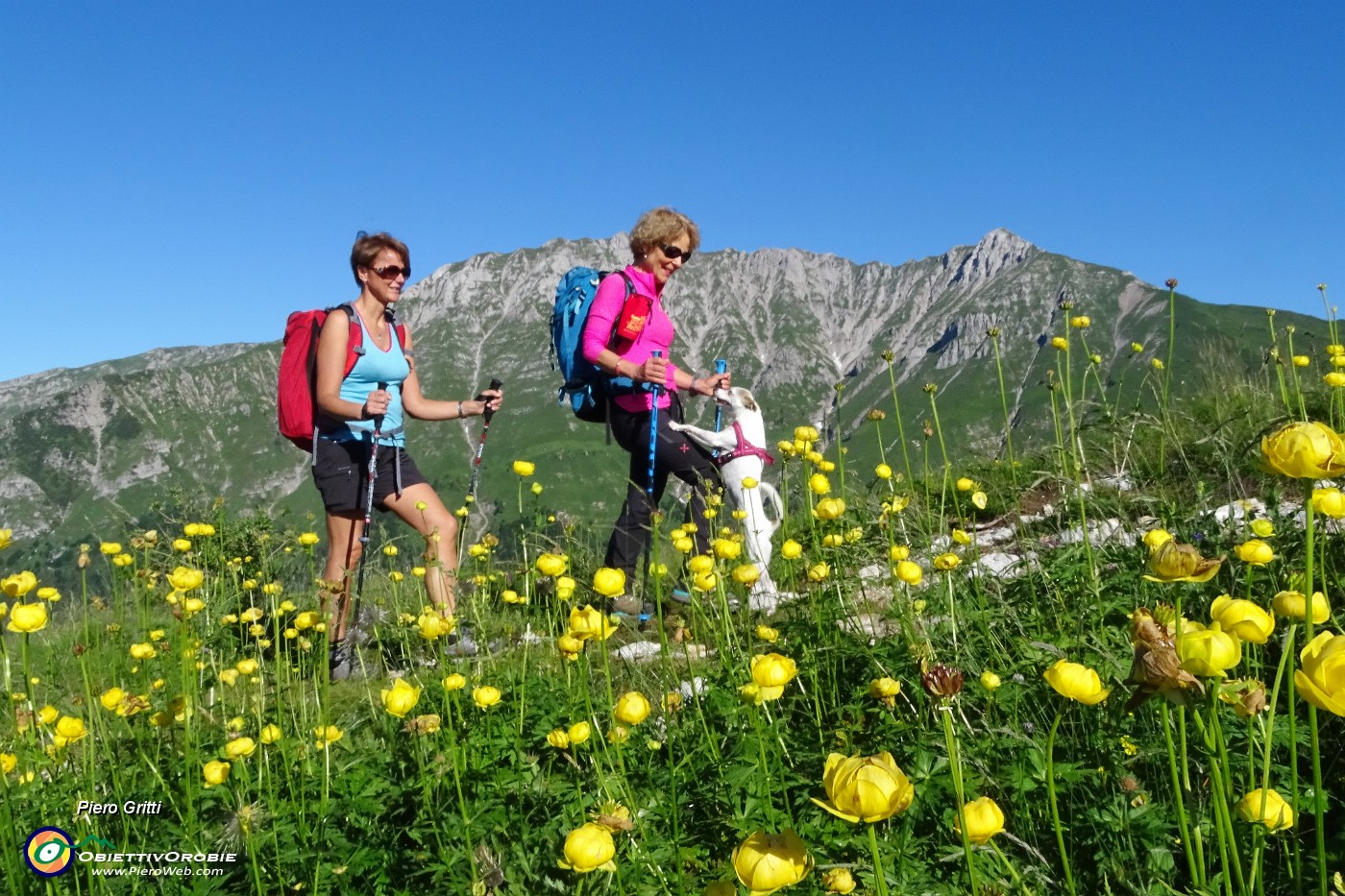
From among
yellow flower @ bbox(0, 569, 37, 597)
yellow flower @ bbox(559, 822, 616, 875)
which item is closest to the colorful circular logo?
yellow flower @ bbox(0, 569, 37, 597)

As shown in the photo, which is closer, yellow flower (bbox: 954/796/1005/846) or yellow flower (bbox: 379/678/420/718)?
yellow flower (bbox: 954/796/1005/846)

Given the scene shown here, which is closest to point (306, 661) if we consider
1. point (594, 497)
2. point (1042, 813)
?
point (1042, 813)

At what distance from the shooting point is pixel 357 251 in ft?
14.3

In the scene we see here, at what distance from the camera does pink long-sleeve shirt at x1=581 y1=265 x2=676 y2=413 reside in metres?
4.49

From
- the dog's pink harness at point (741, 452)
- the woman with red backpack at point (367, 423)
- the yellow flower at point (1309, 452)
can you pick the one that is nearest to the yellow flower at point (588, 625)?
the yellow flower at point (1309, 452)

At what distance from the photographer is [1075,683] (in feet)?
3.57

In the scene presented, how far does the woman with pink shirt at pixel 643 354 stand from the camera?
454 cm

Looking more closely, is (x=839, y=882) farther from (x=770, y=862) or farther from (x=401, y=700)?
(x=401, y=700)

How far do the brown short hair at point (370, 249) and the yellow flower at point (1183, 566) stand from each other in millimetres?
4059

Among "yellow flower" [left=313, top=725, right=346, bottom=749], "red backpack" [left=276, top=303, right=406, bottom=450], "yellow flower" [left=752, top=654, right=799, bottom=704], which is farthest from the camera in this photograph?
"red backpack" [left=276, top=303, right=406, bottom=450]

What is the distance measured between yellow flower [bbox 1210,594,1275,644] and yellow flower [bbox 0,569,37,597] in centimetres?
229

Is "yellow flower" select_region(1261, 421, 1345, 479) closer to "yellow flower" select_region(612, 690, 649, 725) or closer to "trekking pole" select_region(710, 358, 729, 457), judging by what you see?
"yellow flower" select_region(612, 690, 649, 725)

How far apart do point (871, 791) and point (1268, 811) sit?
26.9 inches

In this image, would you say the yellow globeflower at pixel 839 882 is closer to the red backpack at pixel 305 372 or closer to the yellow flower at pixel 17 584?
the yellow flower at pixel 17 584
